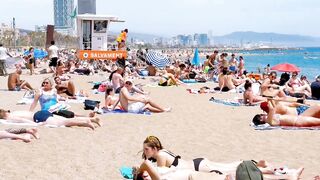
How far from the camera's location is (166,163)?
461 cm

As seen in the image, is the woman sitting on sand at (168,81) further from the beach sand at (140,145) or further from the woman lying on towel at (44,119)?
the woman lying on towel at (44,119)

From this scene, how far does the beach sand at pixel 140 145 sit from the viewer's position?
533cm

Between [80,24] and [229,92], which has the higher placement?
[80,24]

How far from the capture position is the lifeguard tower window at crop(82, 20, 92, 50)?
83.5 ft

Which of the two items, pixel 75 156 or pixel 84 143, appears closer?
pixel 75 156

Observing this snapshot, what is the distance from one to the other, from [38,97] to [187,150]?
324 cm

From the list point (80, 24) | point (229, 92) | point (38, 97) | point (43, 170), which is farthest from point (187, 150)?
point (80, 24)

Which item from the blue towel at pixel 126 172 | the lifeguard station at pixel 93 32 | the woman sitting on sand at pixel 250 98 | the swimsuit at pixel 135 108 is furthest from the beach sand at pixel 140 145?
the lifeguard station at pixel 93 32

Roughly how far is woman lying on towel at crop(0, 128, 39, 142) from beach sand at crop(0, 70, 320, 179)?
8 centimetres

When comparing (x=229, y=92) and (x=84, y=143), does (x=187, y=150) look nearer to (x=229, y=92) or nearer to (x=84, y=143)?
(x=84, y=143)

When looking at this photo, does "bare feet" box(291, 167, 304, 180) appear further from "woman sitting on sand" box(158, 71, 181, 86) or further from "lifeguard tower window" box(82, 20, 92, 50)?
"lifeguard tower window" box(82, 20, 92, 50)

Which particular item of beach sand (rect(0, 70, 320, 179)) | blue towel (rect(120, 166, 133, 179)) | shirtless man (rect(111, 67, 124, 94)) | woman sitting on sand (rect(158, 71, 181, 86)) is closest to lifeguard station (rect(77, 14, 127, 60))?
woman sitting on sand (rect(158, 71, 181, 86))

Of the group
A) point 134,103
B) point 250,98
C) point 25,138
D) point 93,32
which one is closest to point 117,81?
point 134,103

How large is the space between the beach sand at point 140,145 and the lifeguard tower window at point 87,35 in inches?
666
